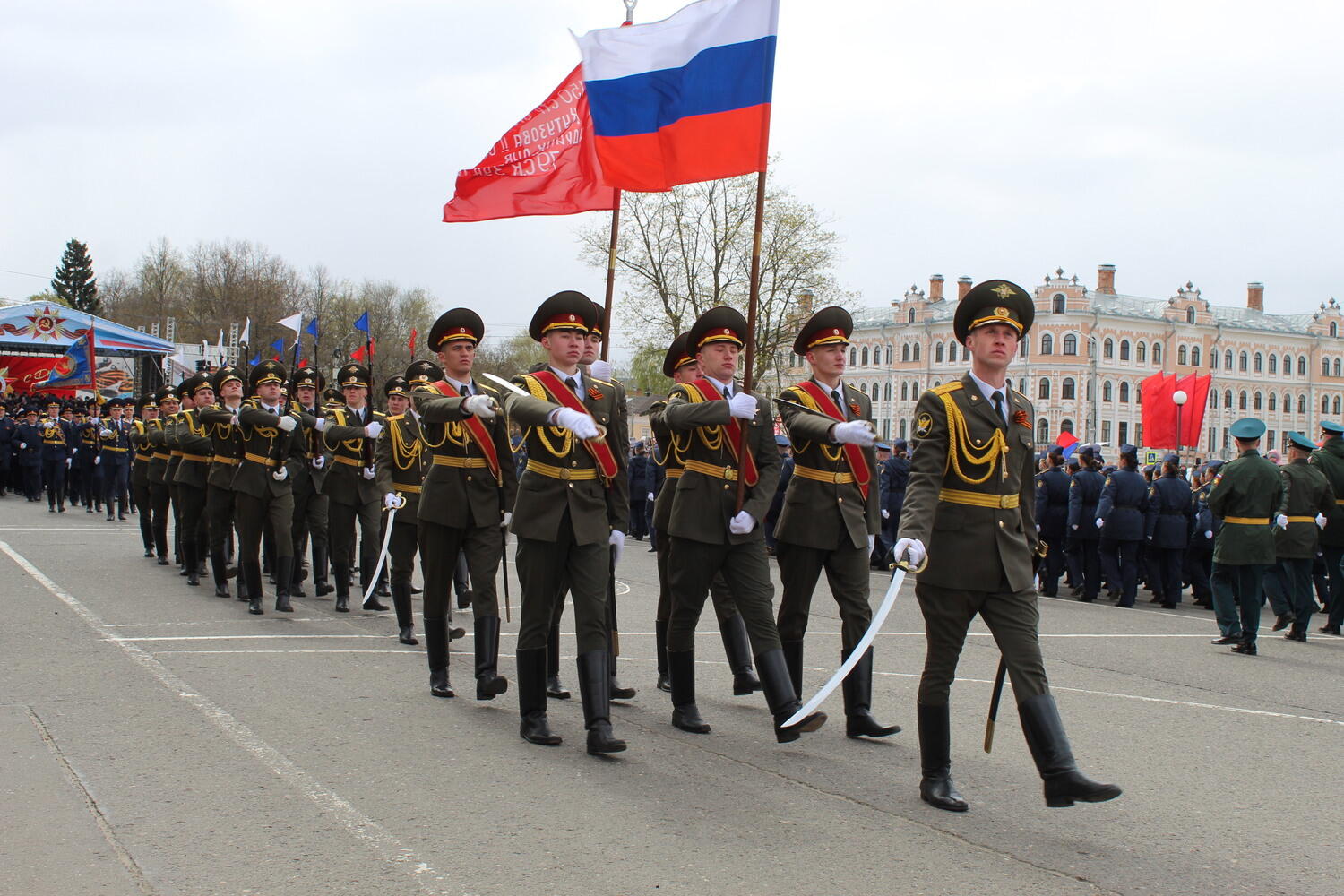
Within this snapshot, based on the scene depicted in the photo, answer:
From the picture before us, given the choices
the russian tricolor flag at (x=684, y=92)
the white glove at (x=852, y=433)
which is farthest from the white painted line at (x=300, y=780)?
the russian tricolor flag at (x=684, y=92)

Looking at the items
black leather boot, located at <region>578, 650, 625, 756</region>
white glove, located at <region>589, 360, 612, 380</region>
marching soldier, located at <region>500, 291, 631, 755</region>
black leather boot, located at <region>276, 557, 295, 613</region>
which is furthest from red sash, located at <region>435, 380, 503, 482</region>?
black leather boot, located at <region>276, 557, 295, 613</region>

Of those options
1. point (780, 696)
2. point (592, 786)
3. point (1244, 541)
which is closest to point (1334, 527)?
point (1244, 541)

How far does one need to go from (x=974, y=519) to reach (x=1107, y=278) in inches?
3815

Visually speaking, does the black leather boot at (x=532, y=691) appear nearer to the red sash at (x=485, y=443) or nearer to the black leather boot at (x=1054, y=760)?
the red sash at (x=485, y=443)

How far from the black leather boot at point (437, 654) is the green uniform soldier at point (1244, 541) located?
7.12 metres

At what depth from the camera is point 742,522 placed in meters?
6.44

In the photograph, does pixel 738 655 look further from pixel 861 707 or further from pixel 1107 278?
pixel 1107 278

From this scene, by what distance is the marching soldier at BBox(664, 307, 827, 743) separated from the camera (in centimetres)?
634

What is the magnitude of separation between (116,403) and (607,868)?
2351cm

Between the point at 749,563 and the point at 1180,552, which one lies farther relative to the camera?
the point at 1180,552

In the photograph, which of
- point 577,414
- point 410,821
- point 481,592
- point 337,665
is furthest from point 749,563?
point 337,665

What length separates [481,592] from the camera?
746 cm

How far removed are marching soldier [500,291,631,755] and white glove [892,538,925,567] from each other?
5.41 ft

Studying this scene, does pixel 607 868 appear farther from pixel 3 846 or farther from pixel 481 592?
pixel 481 592
